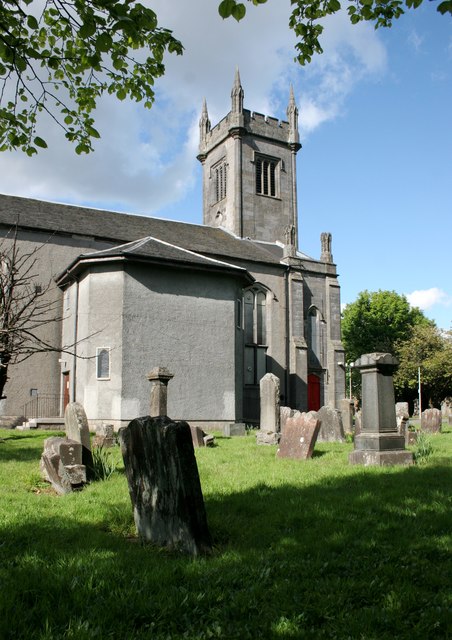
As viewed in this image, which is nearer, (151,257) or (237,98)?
(151,257)

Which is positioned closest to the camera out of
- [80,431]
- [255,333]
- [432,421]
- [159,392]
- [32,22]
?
[32,22]

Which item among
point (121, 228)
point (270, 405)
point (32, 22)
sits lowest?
point (270, 405)

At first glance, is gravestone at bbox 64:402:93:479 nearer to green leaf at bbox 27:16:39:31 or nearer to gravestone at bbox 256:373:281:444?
green leaf at bbox 27:16:39:31

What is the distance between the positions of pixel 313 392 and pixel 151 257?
14900mm

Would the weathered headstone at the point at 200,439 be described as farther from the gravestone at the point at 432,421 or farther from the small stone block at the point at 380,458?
the gravestone at the point at 432,421

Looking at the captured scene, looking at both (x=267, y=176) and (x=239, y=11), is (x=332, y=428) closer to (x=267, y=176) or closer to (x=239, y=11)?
(x=239, y=11)

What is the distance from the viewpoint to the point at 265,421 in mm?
16797

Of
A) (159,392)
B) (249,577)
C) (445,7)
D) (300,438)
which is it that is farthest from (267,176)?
(249,577)

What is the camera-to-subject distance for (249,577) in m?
4.23

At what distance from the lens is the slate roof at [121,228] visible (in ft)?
83.4

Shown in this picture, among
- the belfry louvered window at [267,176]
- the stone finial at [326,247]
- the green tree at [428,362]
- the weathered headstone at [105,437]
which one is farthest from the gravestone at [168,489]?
the green tree at [428,362]

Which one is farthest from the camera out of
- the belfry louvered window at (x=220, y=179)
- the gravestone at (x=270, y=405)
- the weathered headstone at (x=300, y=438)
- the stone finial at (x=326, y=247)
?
the belfry louvered window at (x=220, y=179)

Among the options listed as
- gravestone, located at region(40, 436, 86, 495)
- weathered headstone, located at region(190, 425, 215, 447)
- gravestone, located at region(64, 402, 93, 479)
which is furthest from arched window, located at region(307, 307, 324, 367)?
gravestone, located at region(40, 436, 86, 495)

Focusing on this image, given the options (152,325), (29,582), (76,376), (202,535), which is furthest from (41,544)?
(76,376)
